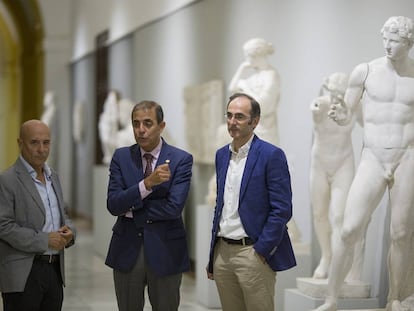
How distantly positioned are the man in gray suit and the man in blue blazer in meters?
1.00

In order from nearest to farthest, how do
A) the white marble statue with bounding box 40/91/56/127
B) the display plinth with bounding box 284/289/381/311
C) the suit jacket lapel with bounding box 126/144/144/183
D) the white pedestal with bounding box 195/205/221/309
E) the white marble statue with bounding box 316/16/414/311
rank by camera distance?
the suit jacket lapel with bounding box 126/144/144/183, the white marble statue with bounding box 316/16/414/311, the display plinth with bounding box 284/289/381/311, the white pedestal with bounding box 195/205/221/309, the white marble statue with bounding box 40/91/56/127

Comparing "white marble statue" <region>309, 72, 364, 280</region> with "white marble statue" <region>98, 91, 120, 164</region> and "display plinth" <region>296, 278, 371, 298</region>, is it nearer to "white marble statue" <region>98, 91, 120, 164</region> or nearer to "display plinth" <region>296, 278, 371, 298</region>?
"display plinth" <region>296, 278, 371, 298</region>

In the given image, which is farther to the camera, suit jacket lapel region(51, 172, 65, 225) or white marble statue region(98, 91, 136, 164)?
white marble statue region(98, 91, 136, 164)

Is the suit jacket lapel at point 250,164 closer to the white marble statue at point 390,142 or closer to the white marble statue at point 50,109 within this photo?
the white marble statue at point 390,142

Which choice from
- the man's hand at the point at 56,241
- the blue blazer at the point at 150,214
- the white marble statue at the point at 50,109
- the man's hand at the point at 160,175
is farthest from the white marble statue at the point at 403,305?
the white marble statue at the point at 50,109

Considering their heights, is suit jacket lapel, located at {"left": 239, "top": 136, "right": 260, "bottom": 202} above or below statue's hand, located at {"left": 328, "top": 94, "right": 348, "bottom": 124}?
below

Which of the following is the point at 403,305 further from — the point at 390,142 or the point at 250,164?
the point at 250,164

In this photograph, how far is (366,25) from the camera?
10383 millimetres

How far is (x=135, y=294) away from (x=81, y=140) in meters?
18.4

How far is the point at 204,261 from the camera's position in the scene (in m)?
11.8

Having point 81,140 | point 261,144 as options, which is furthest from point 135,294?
point 81,140

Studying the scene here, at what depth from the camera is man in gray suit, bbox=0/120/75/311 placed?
6.01 meters

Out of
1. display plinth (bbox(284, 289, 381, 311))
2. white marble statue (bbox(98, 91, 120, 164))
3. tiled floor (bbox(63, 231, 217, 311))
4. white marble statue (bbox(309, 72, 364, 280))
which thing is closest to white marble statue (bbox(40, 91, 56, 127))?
white marble statue (bbox(98, 91, 120, 164))

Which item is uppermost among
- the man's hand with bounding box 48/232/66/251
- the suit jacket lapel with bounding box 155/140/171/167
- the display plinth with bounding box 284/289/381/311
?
the suit jacket lapel with bounding box 155/140/171/167
